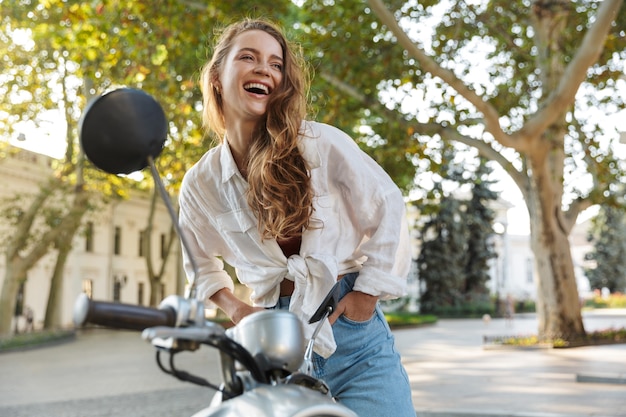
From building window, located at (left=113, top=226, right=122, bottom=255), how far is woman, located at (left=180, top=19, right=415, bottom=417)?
51.6 metres

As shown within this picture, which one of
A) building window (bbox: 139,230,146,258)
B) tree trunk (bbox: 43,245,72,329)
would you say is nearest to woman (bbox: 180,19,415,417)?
tree trunk (bbox: 43,245,72,329)

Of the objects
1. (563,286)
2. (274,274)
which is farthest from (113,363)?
(274,274)

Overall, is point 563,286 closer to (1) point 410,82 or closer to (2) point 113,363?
(1) point 410,82

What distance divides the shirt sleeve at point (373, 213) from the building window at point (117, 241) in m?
51.7

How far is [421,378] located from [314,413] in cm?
1326

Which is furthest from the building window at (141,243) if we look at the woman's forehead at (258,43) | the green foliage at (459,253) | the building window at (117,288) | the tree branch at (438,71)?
the woman's forehead at (258,43)

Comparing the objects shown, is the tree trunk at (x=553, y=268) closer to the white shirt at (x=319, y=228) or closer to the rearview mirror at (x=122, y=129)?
the white shirt at (x=319, y=228)

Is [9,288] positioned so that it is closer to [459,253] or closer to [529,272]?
[459,253]

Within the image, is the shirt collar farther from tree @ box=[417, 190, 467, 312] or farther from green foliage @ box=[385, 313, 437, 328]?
tree @ box=[417, 190, 467, 312]

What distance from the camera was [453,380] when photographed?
551 inches

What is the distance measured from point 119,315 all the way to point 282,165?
1053 mm

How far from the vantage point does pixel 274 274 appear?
2516mm

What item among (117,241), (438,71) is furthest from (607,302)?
(438,71)

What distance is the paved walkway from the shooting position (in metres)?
10.1
